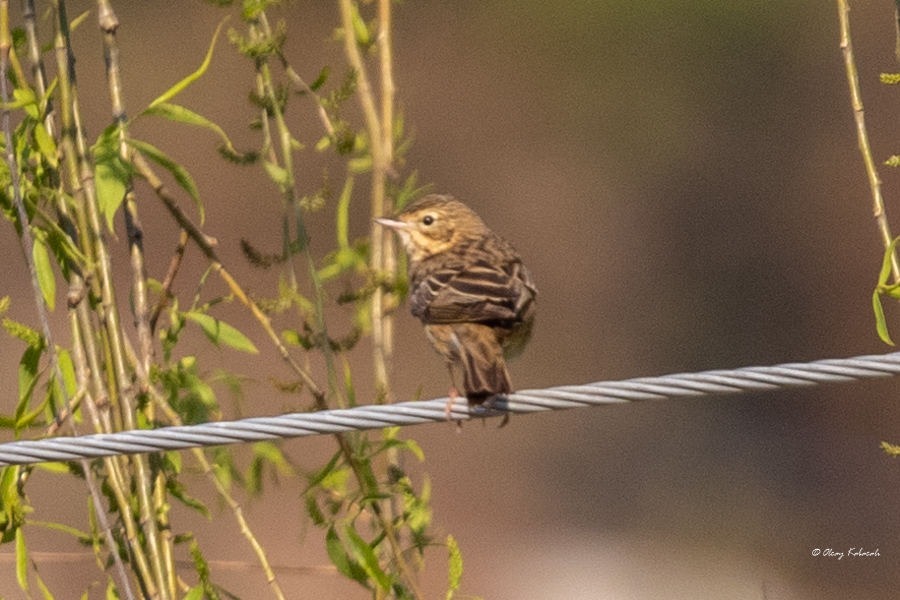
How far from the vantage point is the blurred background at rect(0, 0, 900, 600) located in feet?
37.8

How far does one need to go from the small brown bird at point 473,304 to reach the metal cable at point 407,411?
1.77ft

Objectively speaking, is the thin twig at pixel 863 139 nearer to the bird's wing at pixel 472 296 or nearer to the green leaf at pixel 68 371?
the bird's wing at pixel 472 296

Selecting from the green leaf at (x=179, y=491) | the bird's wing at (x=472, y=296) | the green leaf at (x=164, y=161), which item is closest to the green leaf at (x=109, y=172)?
the green leaf at (x=164, y=161)

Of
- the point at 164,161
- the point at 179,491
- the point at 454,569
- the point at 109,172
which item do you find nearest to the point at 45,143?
the point at 109,172

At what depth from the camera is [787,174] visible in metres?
15.9

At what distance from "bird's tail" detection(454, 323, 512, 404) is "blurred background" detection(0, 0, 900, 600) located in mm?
5677

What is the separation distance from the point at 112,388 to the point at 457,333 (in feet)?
3.48

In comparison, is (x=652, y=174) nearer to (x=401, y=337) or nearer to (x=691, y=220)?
(x=691, y=220)

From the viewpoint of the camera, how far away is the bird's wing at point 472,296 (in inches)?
→ 150

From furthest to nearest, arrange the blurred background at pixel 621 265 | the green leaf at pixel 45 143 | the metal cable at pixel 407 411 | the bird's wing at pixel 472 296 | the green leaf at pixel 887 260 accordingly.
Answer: the blurred background at pixel 621 265 → the bird's wing at pixel 472 296 → the green leaf at pixel 45 143 → the green leaf at pixel 887 260 → the metal cable at pixel 407 411

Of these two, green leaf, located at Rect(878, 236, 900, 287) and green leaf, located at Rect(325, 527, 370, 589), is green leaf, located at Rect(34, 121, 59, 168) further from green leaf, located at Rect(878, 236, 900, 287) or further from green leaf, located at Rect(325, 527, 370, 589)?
green leaf, located at Rect(878, 236, 900, 287)

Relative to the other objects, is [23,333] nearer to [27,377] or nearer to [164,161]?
[27,377]

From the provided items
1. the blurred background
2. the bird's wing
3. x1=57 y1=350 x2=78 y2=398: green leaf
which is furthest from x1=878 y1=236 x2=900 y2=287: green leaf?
the blurred background

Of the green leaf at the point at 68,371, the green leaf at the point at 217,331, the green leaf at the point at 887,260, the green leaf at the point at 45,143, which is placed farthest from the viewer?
the green leaf at the point at 217,331
